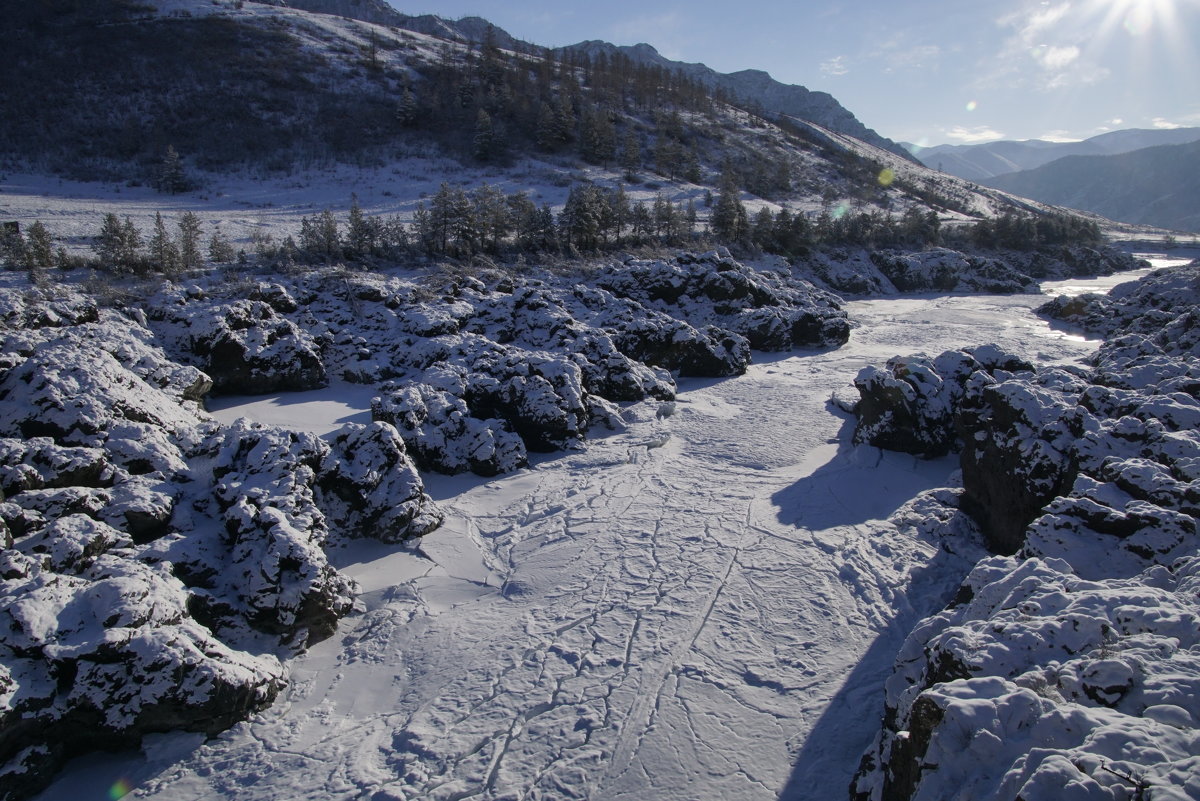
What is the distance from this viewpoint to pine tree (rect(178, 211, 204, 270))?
1955 centimetres

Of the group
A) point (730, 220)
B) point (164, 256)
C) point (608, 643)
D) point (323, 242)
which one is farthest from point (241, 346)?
point (730, 220)

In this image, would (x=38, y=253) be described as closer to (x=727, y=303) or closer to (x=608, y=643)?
(x=608, y=643)

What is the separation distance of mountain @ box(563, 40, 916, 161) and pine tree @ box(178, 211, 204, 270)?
11914cm

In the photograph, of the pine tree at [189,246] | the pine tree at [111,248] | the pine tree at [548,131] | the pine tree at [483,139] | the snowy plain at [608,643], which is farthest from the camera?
the pine tree at [548,131]

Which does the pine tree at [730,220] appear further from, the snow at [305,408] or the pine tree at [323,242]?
the snow at [305,408]

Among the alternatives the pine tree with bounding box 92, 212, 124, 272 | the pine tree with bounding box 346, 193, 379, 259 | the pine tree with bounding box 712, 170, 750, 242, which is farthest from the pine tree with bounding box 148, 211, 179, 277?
the pine tree with bounding box 712, 170, 750, 242

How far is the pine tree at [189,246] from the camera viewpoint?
64.1 ft

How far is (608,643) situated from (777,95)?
535 ft

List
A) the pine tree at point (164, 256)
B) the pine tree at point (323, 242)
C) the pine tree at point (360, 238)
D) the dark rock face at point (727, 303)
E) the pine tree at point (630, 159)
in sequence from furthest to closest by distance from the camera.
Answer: the pine tree at point (630, 159), the dark rock face at point (727, 303), the pine tree at point (360, 238), the pine tree at point (323, 242), the pine tree at point (164, 256)

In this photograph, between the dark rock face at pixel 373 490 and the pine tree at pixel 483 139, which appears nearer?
the dark rock face at pixel 373 490

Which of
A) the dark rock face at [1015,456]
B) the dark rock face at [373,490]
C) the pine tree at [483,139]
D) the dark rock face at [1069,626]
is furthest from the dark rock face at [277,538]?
the pine tree at [483,139]

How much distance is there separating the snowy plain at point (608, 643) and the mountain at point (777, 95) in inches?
5065

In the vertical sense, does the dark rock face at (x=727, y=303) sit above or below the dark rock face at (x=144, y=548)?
above

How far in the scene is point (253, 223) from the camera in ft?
86.4
